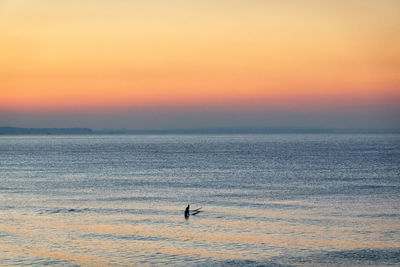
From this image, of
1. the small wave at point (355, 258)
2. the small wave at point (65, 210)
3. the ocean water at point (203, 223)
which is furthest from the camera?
the small wave at point (65, 210)

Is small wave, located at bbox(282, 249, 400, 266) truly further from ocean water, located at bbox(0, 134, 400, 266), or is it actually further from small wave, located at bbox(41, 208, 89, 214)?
small wave, located at bbox(41, 208, 89, 214)

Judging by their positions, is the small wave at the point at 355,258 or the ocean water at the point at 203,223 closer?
the small wave at the point at 355,258

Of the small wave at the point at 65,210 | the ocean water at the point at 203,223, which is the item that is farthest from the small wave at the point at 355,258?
the small wave at the point at 65,210

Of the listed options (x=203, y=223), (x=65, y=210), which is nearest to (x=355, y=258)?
(x=203, y=223)

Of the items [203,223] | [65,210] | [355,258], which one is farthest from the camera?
[65,210]

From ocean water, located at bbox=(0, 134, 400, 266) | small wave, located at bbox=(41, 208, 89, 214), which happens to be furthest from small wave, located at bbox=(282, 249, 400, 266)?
small wave, located at bbox=(41, 208, 89, 214)

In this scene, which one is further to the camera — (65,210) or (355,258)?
(65,210)

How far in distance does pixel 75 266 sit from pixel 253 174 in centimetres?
6215

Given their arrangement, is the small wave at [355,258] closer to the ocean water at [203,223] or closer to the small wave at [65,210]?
the ocean water at [203,223]

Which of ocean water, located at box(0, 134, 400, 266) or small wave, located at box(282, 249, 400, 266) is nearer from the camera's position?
small wave, located at box(282, 249, 400, 266)

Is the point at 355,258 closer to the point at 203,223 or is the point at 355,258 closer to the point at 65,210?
the point at 203,223

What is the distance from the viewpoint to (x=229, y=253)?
34.9 meters

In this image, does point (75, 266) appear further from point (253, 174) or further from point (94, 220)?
point (253, 174)

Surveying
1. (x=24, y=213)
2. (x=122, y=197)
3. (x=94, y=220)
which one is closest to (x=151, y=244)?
(x=94, y=220)
